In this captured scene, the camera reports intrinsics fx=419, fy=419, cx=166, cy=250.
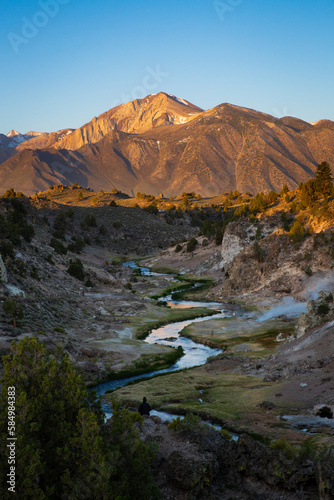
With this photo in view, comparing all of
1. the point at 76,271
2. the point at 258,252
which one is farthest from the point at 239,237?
the point at 76,271

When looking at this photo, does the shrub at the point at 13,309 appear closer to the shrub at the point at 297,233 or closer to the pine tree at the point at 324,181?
the shrub at the point at 297,233

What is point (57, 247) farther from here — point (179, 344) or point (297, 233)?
point (297, 233)

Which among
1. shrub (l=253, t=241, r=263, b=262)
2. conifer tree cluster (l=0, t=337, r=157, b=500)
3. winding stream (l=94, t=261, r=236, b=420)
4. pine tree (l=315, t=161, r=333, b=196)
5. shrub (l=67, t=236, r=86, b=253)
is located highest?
pine tree (l=315, t=161, r=333, b=196)

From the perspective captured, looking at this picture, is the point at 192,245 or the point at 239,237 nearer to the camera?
the point at 239,237

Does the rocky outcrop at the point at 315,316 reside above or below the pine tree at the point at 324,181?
below

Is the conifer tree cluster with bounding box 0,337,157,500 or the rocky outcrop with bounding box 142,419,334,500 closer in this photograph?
the conifer tree cluster with bounding box 0,337,157,500

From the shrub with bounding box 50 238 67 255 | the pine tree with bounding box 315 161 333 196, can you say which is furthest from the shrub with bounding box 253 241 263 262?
the shrub with bounding box 50 238 67 255

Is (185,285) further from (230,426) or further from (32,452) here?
(32,452)

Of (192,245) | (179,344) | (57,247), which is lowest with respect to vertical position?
(179,344)

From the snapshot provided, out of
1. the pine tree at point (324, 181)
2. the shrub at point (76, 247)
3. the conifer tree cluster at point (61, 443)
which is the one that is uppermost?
the pine tree at point (324, 181)

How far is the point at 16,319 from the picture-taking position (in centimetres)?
4875

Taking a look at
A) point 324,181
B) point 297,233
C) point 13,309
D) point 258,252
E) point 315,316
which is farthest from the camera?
point 324,181

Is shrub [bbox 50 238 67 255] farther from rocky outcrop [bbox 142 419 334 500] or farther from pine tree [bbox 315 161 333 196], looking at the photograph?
rocky outcrop [bbox 142 419 334 500]

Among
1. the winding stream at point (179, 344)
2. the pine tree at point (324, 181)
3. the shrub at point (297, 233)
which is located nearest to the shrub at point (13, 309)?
the winding stream at point (179, 344)
